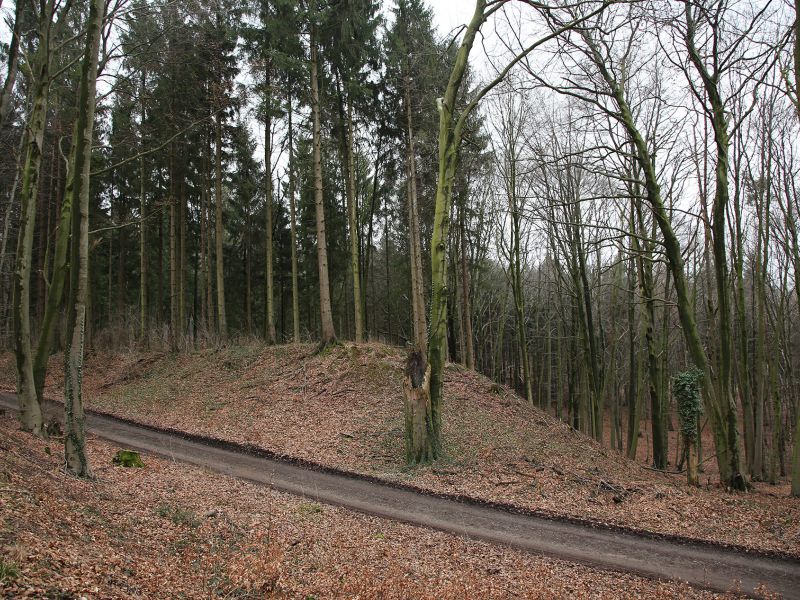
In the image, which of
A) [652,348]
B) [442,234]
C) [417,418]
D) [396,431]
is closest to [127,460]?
[417,418]

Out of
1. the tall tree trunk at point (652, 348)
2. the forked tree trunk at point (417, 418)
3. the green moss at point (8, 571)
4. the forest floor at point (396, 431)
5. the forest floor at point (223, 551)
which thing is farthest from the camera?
the tall tree trunk at point (652, 348)

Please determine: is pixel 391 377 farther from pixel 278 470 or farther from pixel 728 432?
pixel 728 432

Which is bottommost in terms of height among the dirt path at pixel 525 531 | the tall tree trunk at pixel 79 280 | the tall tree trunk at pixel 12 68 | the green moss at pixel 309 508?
the dirt path at pixel 525 531

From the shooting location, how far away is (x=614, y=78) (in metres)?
11.0

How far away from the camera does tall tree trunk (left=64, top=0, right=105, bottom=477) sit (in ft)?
23.0

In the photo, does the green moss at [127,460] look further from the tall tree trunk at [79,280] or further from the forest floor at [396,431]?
the forest floor at [396,431]

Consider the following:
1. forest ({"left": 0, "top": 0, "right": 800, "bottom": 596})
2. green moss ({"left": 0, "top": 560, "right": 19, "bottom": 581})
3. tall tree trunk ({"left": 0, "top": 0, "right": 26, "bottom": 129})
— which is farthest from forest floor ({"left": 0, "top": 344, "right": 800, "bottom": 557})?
tall tree trunk ({"left": 0, "top": 0, "right": 26, "bottom": 129})

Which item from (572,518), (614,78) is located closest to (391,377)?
(572,518)

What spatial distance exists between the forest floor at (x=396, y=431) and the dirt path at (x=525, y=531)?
46 centimetres

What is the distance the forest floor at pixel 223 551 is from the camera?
150 inches

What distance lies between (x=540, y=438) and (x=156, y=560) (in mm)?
11513

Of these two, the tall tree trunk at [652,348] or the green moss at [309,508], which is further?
the tall tree trunk at [652,348]

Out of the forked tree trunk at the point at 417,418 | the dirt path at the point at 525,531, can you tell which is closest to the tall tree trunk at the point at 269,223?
the dirt path at the point at 525,531

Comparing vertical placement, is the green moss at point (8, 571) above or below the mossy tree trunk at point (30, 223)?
below
